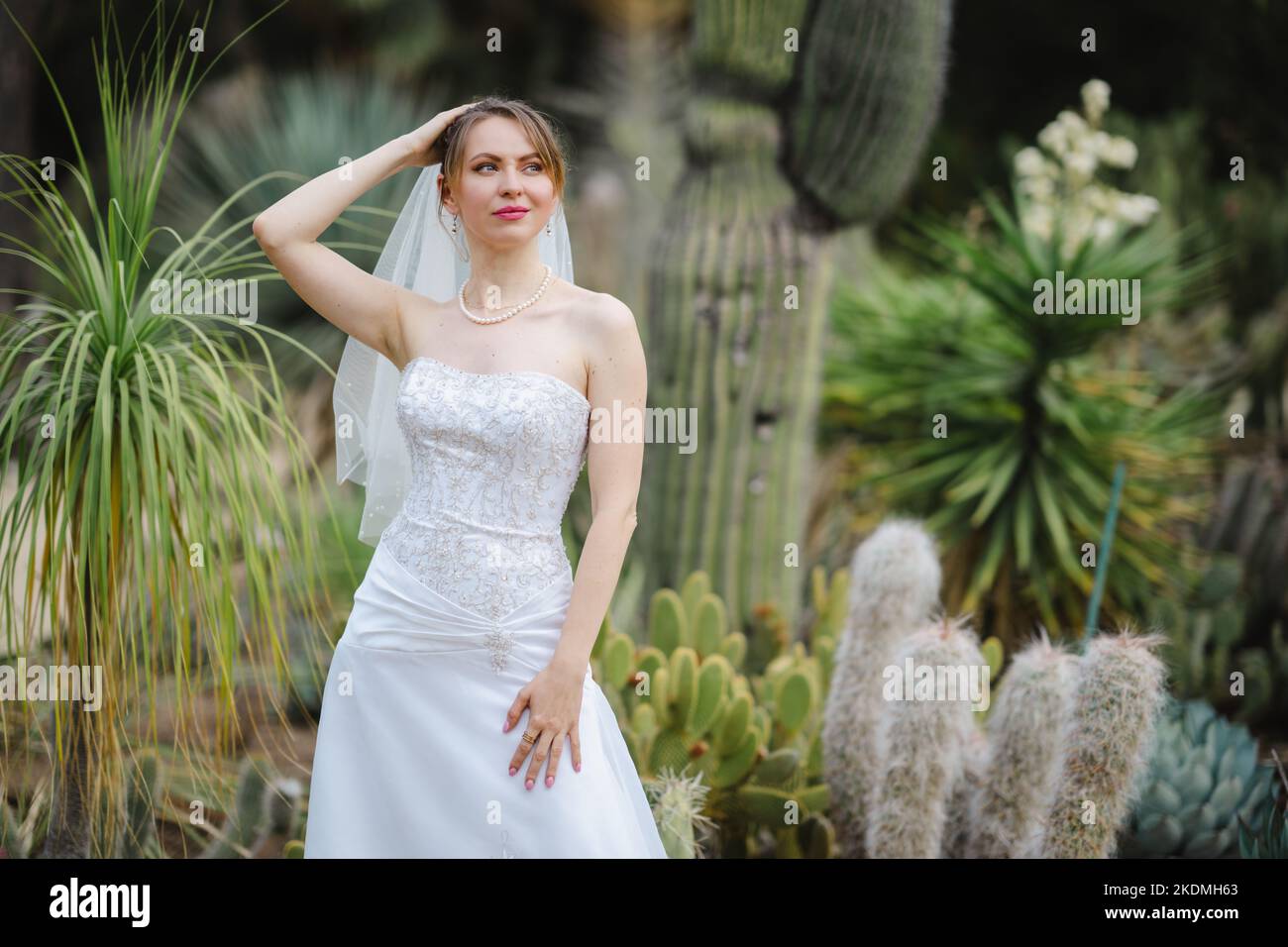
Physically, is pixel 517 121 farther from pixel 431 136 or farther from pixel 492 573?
pixel 492 573

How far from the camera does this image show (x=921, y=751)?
3459 millimetres

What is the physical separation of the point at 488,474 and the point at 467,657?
1.19 feet

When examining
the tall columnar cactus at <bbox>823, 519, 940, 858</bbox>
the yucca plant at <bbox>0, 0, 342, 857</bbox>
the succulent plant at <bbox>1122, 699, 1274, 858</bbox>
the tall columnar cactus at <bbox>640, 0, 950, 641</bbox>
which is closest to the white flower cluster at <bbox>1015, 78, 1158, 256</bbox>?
the tall columnar cactus at <bbox>640, 0, 950, 641</bbox>

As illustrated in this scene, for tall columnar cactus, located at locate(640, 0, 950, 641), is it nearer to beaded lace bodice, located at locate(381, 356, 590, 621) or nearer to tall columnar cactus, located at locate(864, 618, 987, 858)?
tall columnar cactus, located at locate(864, 618, 987, 858)

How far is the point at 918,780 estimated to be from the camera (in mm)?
3482

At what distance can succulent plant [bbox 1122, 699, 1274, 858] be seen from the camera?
3725 millimetres

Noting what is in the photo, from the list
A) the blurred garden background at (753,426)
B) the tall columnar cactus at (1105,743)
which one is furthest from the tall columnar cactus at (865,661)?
the tall columnar cactus at (1105,743)

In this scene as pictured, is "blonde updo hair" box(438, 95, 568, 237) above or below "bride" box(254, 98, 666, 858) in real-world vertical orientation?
above

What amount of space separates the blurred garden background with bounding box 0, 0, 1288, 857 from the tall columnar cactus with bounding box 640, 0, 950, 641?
14 mm

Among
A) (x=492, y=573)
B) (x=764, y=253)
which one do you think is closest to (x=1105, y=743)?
(x=492, y=573)
